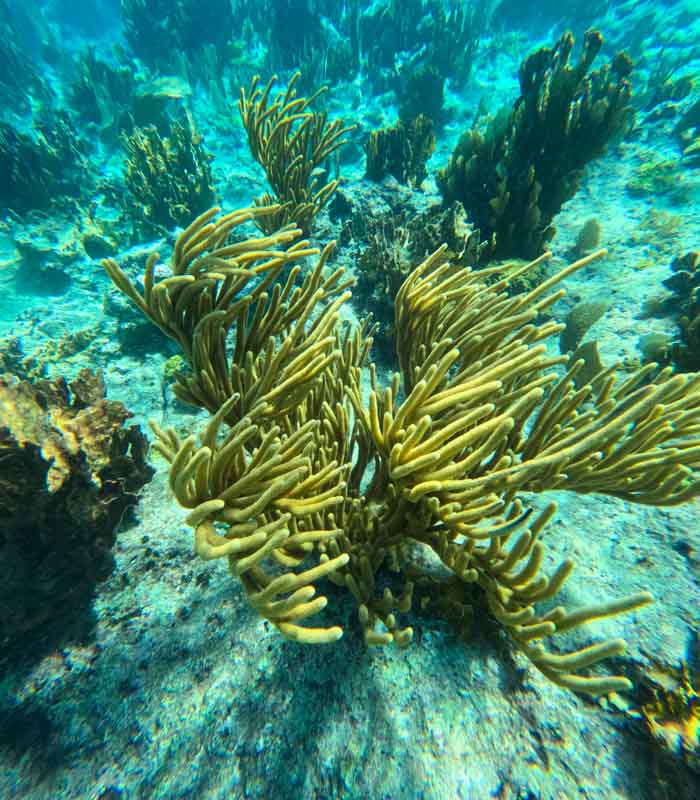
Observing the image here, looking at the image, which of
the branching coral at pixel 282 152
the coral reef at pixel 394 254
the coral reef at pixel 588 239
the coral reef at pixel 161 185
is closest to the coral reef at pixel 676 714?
the coral reef at pixel 394 254

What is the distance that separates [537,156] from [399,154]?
286cm

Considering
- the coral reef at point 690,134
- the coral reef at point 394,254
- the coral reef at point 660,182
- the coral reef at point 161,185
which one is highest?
the coral reef at point 161,185

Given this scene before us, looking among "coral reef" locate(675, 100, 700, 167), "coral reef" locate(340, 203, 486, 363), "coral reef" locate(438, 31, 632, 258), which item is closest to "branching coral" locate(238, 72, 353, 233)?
"coral reef" locate(340, 203, 486, 363)

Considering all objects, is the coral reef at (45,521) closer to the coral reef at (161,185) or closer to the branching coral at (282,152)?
the branching coral at (282,152)

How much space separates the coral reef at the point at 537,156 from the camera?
5.38m

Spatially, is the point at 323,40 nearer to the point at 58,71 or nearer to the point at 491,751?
the point at 58,71

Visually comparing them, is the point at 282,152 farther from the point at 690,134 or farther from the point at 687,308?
the point at 690,134

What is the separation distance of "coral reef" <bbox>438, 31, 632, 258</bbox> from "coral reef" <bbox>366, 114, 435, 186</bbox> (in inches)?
59.9

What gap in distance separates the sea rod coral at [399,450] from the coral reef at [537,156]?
149 inches

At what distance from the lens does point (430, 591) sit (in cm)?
204

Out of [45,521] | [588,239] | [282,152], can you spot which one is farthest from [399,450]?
[588,239]

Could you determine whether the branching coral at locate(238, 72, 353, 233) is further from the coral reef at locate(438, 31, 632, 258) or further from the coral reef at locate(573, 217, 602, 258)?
the coral reef at locate(573, 217, 602, 258)

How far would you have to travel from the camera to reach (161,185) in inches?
303

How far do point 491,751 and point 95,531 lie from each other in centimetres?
239
